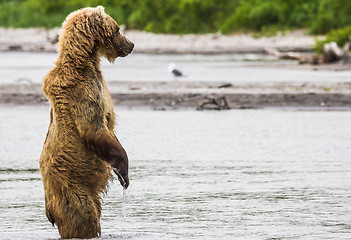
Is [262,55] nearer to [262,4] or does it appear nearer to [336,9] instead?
[336,9]

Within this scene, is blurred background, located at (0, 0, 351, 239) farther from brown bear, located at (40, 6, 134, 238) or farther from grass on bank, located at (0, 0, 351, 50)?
grass on bank, located at (0, 0, 351, 50)

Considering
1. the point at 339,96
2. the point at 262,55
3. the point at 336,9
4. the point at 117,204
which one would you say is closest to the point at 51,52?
→ the point at 262,55

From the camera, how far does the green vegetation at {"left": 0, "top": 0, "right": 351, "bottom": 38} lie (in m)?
55.7

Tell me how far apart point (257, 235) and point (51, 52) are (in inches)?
1654

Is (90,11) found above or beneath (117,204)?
above

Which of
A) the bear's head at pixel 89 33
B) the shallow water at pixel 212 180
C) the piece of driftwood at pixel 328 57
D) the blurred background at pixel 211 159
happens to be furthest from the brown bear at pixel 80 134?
the piece of driftwood at pixel 328 57

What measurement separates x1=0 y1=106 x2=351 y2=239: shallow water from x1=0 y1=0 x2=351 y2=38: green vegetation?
1488 inches

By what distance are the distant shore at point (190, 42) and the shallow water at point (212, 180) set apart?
33592 mm

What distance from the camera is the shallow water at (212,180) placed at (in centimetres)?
679

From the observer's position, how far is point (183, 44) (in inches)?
2304

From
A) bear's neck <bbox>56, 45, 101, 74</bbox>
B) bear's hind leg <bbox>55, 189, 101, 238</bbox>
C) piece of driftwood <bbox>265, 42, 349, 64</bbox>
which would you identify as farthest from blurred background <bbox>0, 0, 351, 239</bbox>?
piece of driftwood <bbox>265, 42, 349, 64</bbox>

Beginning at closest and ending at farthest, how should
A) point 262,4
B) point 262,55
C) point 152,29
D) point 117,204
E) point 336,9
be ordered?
point 117,204
point 262,55
point 336,9
point 262,4
point 152,29

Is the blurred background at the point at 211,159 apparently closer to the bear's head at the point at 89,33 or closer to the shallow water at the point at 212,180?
the shallow water at the point at 212,180

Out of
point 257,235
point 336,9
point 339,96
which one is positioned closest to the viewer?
point 257,235
